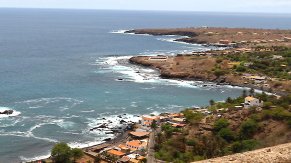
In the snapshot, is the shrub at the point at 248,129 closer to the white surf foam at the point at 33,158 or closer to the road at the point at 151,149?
the road at the point at 151,149

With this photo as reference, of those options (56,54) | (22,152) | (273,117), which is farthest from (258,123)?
(56,54)

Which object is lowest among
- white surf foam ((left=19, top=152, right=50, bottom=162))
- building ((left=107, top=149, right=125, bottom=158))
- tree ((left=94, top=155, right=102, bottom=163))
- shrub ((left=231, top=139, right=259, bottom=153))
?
white surf foam ((left=19, top=152, right=50, bottom=162))

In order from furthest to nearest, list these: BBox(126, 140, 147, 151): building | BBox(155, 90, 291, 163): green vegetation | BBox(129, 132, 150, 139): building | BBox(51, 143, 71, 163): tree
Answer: BBox(129, 132, 150, 139): building
BBox(126, 140, 147, 151): building
BBox(51, 143, 71, 163): tree
BBox(155, 90, 291, 163): green vegetation

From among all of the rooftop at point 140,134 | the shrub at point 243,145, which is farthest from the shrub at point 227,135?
the rooftop at point 140,134

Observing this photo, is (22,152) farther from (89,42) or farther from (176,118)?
(89,42)

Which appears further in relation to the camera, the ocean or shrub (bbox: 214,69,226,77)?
shrub (bbox: 214,69,226,77)

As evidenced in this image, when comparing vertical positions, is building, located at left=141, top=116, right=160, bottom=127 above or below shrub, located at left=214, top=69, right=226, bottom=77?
below

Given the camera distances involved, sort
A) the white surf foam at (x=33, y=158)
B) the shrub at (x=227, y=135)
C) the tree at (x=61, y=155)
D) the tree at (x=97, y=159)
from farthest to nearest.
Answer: the white surf foam at (x=33, y=158)
the shrub at (x=227, y=135)
the tree at (x=97, y=159)
the tree at (x=61, y=155)

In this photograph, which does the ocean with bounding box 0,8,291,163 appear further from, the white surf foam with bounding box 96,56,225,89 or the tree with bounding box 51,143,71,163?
the tree with bounding box 51,143,71,163

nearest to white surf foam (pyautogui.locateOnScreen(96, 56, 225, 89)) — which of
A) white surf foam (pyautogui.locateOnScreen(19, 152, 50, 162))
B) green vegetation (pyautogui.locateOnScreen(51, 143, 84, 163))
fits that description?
white surf foam (pyautogui.locateOnScreen(19, 152, 50, 162))

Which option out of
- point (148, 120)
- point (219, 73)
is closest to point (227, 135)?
point (148, 120)

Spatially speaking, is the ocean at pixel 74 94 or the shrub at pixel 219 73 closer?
the ocean at pixel 74 94
